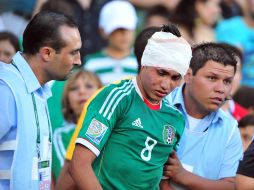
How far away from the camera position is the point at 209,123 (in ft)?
20.1

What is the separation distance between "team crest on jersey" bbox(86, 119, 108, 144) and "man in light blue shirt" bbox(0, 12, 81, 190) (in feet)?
0.99

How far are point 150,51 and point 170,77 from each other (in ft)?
0.67

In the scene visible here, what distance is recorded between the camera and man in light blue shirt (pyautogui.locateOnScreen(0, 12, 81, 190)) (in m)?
5.09

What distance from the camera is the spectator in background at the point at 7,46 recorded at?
24.2 ft

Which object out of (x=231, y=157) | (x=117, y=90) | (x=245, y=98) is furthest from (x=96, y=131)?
(x=245, y=98)

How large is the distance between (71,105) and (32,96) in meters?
2.45

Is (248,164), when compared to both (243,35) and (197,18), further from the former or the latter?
(243,35)

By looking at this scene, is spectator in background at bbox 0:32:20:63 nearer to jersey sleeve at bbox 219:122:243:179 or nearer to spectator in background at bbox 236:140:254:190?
jersey sleeve at bbox 219:122:243:179

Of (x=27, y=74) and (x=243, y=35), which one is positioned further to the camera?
(x=243, y=35)

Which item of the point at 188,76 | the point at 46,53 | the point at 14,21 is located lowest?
the point at 14,21

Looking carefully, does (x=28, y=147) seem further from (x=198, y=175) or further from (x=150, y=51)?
(x=198, y=175)

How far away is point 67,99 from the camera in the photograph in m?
7.76

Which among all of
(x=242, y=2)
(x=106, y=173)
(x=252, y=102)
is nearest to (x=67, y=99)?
(x=252, y=102)

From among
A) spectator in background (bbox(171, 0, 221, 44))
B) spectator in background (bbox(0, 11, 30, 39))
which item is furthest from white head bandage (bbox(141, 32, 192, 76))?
spectator in background (bbox(171, 0, 221, 44))
